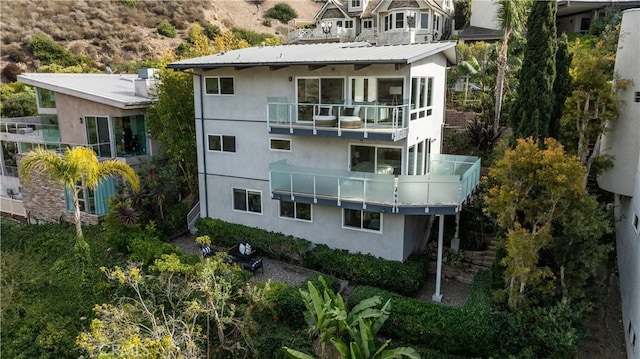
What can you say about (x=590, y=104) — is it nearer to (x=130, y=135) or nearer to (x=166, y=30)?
(x=130, y=135)

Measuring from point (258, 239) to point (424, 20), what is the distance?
33.1m

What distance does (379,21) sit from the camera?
4469cm

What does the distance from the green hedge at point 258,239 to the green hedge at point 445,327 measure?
5366 mm

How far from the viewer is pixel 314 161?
18344mm

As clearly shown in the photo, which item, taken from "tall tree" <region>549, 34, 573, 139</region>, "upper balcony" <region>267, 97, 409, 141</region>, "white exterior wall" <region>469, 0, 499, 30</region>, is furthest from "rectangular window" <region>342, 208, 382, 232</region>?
"white exterior wall" <region>469, 0, 499, 30</region>

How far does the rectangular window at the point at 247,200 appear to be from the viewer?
19.9 meters

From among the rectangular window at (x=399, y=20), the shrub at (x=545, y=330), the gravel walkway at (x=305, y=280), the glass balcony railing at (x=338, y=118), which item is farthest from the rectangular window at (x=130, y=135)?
the rectangular window at (x=399, y=20)

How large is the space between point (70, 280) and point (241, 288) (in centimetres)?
949

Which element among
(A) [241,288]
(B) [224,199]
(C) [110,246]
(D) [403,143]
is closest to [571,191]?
(D) [403,143]

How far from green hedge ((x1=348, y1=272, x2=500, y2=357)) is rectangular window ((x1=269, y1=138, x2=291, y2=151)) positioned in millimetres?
8054

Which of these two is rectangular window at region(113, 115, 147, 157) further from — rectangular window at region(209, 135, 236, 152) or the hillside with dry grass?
the hillside with dry grass

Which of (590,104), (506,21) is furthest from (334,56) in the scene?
(506,21)

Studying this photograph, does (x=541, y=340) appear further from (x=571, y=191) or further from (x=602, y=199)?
(x=602, y=199)

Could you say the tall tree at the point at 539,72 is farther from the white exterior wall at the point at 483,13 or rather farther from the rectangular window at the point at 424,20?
the rectangular window at the point at 424,20
